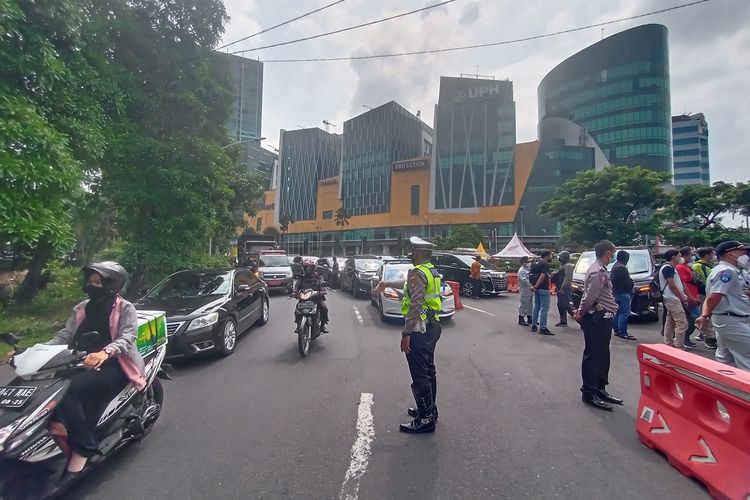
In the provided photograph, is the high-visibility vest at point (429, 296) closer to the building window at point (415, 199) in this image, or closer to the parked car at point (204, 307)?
the parked car at point (204, 307)

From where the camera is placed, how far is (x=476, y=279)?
15.1m

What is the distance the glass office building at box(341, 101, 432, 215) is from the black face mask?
77.3 metres

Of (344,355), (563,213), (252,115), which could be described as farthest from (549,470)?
(252,115)

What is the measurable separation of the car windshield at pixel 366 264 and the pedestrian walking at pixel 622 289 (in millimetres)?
9426

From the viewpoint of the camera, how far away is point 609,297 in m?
4.35

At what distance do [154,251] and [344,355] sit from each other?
6.64m

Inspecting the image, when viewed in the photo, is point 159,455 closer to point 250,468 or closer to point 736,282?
point 250,468

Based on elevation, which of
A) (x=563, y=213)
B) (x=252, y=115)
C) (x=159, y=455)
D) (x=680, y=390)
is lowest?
(x=159, y=455)

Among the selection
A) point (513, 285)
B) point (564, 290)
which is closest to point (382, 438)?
point (564, 290)

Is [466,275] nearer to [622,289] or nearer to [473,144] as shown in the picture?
[622,289]

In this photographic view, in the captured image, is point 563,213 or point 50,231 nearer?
point 50,231

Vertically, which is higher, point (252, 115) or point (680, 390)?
point (252, 115)

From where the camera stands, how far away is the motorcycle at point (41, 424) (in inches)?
91.3

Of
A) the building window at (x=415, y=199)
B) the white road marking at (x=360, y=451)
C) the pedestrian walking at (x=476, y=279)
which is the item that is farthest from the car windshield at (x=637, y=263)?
the building window at (x=415, y=199)
